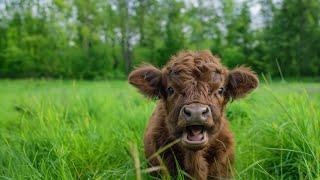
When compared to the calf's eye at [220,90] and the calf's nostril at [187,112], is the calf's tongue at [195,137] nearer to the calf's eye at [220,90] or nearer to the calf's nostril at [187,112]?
the calf's nostril at [187,112]

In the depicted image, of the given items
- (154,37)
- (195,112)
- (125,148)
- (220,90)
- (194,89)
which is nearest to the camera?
(195,112)

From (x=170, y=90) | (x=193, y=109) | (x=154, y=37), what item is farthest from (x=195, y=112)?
(x=154, y=37)

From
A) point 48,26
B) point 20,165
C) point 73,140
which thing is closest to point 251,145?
point 73,140

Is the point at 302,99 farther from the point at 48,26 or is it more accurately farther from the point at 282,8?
the point at 48,26

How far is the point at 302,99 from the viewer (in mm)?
5758

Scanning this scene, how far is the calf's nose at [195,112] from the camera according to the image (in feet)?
11.8

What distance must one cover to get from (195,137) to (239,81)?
1106mm

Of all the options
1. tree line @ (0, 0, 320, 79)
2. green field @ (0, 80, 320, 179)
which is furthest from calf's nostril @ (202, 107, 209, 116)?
tree line @ (0, 0, 320, 79)

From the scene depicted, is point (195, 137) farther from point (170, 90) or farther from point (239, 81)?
point (239, 81)

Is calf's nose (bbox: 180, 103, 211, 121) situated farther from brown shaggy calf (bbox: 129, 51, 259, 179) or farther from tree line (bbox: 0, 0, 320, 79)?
tree line (bbox: 0, 0, 320, 79)

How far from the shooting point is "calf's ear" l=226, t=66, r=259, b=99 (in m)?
4.64

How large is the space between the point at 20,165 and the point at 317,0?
133ft

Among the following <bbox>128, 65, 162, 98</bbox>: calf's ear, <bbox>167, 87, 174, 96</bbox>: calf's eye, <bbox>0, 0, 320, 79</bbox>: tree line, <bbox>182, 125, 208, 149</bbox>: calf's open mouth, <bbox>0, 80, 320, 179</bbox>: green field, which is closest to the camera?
<bbox>182, 125, 208, 149</bbox>: calf's open mouth

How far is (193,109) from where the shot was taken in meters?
3.63
